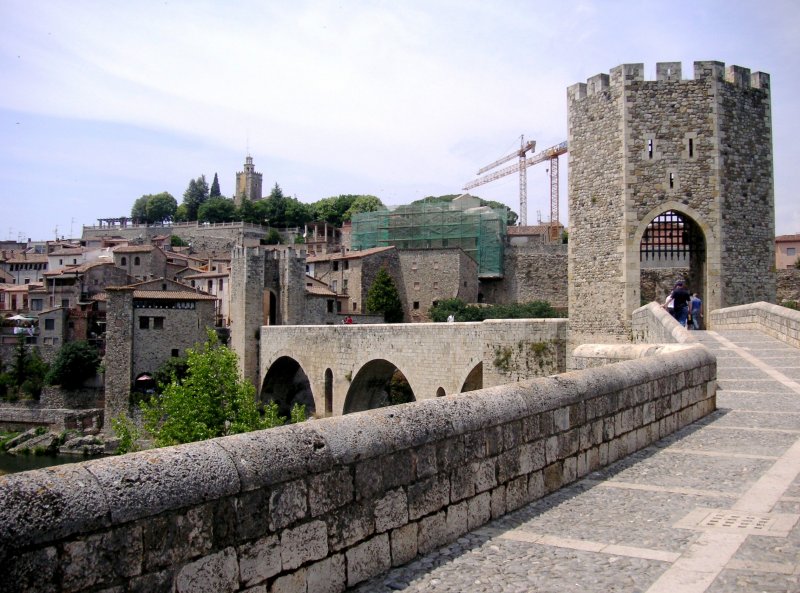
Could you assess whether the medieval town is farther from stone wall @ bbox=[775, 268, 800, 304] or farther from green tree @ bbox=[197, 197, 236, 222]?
green tree @ bbox=[197, 197, 236, 222]

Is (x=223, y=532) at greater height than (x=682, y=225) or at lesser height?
lesser

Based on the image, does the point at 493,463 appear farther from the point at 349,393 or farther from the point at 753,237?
the point at 349,393

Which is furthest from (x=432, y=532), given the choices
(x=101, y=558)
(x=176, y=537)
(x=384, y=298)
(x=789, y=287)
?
(x=384, y=298)

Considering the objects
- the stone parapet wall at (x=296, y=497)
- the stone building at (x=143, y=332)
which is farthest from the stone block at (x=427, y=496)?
the stone building at (x=143, y=332)

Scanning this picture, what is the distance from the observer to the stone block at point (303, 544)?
3941 mm

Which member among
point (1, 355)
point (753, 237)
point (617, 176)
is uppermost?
point (617, 176)

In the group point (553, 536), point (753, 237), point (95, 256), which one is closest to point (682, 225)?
point (753, 237)

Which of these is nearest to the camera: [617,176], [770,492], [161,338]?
[770,492]

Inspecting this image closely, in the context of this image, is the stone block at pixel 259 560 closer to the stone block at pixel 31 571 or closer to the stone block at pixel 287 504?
the stone block at pixel 287 504

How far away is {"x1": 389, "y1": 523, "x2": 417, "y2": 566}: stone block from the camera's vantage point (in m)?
4.68

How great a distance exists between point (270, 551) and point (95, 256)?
85963mm

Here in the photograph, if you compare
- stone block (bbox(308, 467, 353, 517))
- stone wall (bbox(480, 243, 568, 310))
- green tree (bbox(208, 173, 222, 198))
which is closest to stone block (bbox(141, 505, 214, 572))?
stone block (bbox(308, 467, 353, 517))

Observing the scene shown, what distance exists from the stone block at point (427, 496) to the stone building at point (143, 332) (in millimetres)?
46579

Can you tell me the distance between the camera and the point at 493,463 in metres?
5.64
